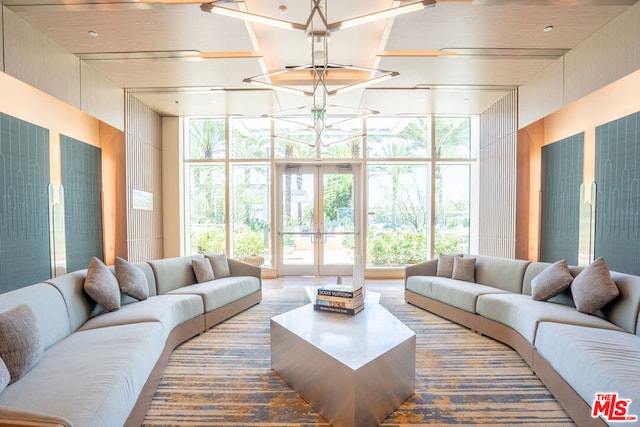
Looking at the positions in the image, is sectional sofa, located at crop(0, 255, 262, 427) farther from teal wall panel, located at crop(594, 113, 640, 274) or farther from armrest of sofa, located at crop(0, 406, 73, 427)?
teal wall panel, located at crop(594, 113, 640, 274)

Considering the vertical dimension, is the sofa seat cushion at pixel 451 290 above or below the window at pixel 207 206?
below

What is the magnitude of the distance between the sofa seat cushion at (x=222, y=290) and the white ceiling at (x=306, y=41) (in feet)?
9.38

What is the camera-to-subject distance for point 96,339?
7.03 feet

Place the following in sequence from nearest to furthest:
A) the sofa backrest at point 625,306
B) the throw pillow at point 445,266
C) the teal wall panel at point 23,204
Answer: the sofa backrest at point 625,306, the teal wall panel at point 23,204, the throw pillow at point 445,266

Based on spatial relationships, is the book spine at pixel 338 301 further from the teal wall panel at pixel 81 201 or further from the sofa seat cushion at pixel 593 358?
the teal wall panel at pixel 81 201

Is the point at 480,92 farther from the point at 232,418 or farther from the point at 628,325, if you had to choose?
the point at 232,418

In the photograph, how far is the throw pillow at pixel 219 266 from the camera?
14.1ft

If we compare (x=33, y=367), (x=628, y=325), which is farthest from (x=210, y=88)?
(x=628, y=325)

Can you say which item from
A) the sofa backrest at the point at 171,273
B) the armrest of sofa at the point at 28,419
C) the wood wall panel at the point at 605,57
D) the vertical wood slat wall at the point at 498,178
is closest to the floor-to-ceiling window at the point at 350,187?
the vertical wood slat wall at the point at 498,178

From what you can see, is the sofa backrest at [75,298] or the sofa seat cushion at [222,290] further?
the sofa seat cushion at [222,290]

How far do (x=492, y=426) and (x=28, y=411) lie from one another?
244 centimetres

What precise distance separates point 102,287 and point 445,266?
166 inches

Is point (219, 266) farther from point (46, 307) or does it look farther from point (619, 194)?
point (619, 194)

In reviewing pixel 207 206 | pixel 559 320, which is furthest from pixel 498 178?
pixel 207 206
